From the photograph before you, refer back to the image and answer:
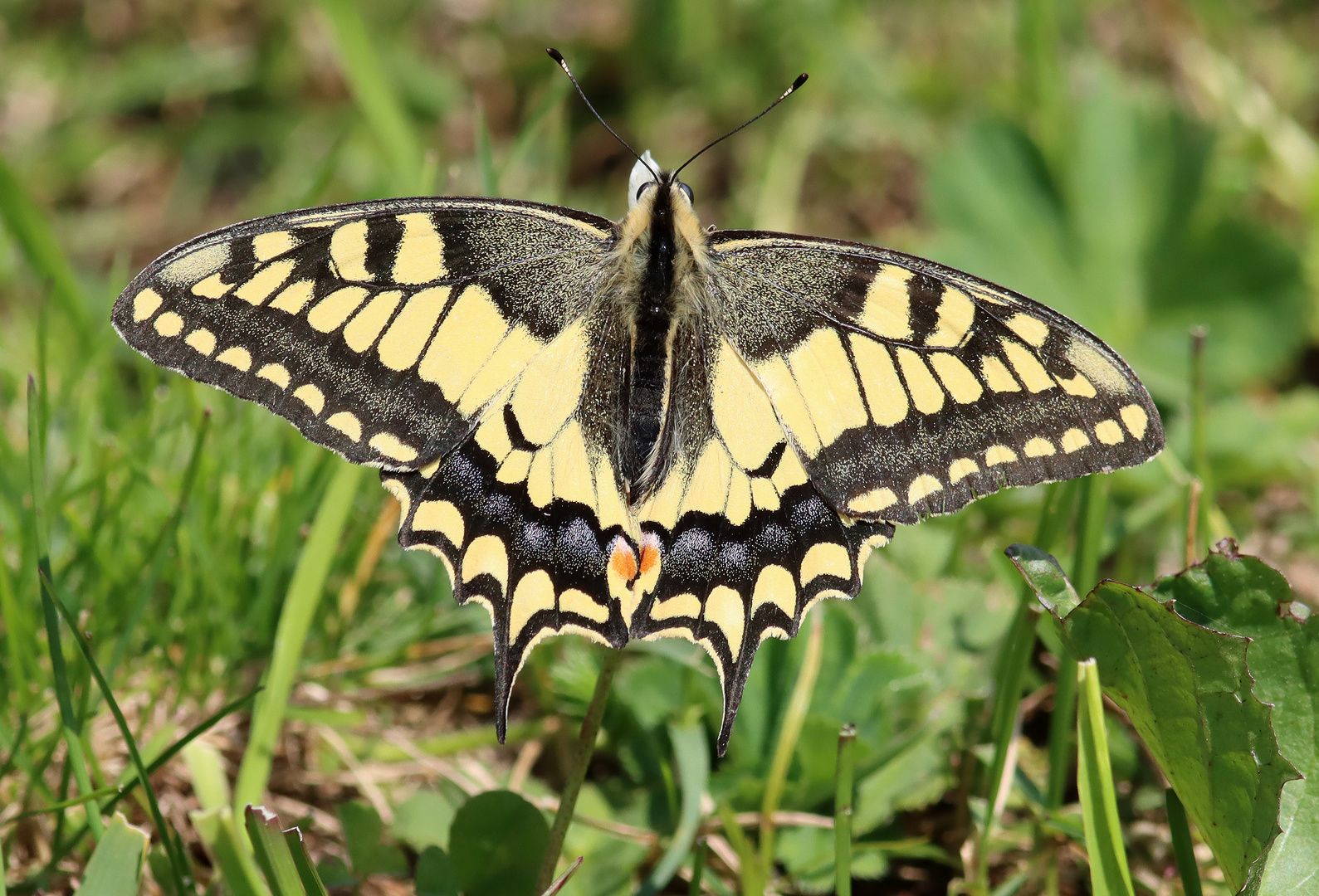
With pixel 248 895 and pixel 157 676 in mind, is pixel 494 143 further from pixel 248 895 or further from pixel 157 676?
pixel 248 895

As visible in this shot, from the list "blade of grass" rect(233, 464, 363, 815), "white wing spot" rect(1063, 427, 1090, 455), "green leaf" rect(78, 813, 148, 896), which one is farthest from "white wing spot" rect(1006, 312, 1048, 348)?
"green leaf" rect(78, 813, 148, 896)

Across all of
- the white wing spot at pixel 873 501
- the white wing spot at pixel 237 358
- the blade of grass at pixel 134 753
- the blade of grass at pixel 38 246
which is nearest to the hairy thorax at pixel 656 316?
the white wing spot at pixel 873 501

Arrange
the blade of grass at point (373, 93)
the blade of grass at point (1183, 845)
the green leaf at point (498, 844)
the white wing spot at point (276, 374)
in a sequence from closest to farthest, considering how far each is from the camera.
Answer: the blade of grass at point (1183, 845) → the green leaf at point (498, 844) → the white wing spot at point (276, 374) → the blade of grass at point (373, 93)

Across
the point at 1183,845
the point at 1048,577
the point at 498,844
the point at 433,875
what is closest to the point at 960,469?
the point at 1048,577

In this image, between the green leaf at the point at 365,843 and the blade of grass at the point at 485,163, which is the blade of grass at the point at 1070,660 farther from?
the blade of grass at the point at 485,163

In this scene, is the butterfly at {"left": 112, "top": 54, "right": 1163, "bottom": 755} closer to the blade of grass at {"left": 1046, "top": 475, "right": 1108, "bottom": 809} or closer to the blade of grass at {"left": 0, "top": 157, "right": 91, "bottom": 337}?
the blade of grass at {"left": 1046, "top": 475, "right": 1108, "bottom": 809}
